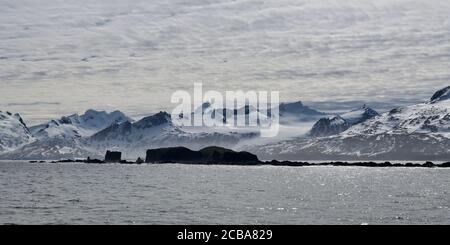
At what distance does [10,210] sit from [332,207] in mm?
48421

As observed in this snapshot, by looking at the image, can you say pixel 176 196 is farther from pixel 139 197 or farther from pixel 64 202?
pixel 64 202

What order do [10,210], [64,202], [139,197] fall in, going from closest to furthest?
[10,210] < [64,202] < [139,197]
